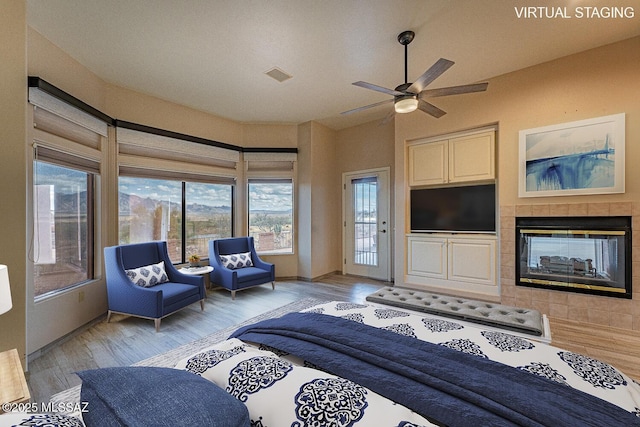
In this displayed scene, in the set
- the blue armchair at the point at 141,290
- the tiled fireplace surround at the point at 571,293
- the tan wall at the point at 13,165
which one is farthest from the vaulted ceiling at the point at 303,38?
the blue armchair at the point at 141,290

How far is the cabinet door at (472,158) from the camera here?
3762 millimetres

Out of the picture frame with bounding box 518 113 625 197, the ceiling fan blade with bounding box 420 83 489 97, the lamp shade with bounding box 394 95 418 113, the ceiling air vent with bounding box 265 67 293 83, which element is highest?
the ceiling air vent with bounding box 265 67 293 83

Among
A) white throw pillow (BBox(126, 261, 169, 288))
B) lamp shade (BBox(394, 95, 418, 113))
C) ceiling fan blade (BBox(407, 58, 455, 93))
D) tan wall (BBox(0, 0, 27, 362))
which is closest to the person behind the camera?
tan wall (BBox(0, 0, 27, 362))

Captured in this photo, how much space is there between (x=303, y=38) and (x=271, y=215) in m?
3.30

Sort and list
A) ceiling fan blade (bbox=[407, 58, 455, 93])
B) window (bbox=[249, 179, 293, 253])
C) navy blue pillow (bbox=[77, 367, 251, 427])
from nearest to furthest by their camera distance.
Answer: navy blue pillow (bbox=[77, 367, 251, 427]), ceiling fan blade (bbox=[407, 58, 455, 93]), window (bbox=[249, 179, 293, 253])

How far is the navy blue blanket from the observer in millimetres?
893

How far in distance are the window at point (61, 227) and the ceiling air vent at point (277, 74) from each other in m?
2.57

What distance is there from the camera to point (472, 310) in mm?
2299

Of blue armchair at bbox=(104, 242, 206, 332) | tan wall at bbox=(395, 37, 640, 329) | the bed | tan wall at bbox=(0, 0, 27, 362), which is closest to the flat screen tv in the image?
tan wall at bbox=(395, 37, 640, 329)

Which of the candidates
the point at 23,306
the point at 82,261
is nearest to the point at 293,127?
the point at 82,261

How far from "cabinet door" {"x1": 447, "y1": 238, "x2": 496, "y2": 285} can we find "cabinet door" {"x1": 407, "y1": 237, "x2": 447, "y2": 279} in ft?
0.34

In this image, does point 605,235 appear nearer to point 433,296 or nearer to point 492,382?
point 433,296

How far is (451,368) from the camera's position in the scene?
1.13 m

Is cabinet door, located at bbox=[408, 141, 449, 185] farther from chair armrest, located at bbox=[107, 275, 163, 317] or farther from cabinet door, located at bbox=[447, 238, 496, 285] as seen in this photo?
chair armrest, located at bbox=[107, 275, 163, 317]
